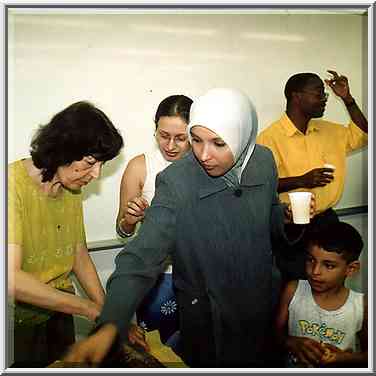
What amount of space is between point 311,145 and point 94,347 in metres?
0.95

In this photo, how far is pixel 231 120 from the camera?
1880mm

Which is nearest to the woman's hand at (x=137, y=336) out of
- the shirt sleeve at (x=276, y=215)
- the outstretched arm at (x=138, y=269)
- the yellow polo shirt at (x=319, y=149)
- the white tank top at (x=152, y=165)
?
the outstretched arm at (x=138, y=269)

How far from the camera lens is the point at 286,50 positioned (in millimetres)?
1972

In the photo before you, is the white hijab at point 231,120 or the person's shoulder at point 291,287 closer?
the white hijab at point 231,120

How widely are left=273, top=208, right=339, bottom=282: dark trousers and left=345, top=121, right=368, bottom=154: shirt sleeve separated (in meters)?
0.22

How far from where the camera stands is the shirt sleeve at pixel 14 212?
1.94 meters

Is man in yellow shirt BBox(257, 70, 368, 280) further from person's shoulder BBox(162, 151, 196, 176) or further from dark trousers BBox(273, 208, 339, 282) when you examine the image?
person's shoulder BBox(162, 151, 196, 176)

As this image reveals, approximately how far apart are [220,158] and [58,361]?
0.84 metres

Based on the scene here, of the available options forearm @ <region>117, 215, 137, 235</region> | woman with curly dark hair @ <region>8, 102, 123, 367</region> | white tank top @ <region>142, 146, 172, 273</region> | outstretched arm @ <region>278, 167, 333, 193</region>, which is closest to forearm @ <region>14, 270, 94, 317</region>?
woman with curly dark hair @ <region>8, 102, 123, 367</region>

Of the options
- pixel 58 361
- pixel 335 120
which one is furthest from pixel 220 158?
pixel 58 361

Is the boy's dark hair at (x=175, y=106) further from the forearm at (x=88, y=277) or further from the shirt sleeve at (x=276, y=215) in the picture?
the forearm at (x=88, y=277)

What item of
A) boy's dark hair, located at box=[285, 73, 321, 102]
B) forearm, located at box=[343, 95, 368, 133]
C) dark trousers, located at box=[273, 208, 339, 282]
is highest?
boy's dark hair, located at box=[285, 73, 321, 102]

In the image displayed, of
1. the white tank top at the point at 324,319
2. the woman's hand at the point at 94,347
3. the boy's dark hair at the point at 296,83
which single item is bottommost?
the woman's hand at the point at 94,347

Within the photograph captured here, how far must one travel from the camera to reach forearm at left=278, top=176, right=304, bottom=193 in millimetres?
1975
